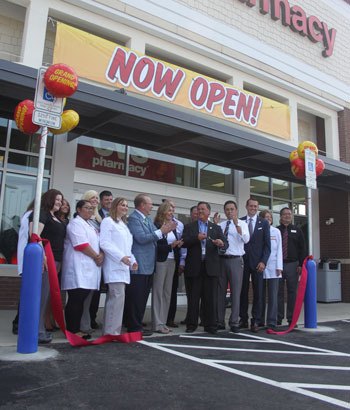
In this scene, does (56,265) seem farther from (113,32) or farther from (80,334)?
(113,32)

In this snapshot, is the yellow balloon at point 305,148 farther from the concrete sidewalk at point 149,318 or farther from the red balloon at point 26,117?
the red balloon at point 26,117

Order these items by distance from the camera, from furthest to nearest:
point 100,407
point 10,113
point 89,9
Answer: point 89,9, point 10,113, point 100,407

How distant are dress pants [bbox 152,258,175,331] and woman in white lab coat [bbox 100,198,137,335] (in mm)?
771

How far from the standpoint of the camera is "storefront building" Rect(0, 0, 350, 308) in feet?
26.5

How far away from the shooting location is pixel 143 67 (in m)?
9.38

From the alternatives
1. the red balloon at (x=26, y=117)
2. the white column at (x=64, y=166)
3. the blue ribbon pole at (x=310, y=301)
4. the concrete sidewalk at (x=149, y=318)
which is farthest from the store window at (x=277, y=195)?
the red balloon at (x=26, y=117)

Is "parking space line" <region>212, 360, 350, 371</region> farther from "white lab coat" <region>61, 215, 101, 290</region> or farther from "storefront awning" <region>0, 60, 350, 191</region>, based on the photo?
"storefront awning" <region>0, 60, 350, 191</region>

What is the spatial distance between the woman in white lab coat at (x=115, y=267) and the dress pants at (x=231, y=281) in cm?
176

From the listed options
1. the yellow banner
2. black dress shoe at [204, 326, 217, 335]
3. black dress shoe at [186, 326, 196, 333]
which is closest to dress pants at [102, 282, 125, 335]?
black dress shoe at [186, 326, 196, 333]

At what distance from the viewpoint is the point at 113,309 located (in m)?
5.13

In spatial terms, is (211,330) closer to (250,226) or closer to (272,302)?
(272,302)

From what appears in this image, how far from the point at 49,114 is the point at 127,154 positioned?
4.87 meters

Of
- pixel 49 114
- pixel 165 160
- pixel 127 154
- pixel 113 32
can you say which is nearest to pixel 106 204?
pixel 49 114

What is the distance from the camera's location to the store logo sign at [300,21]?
494 inches
